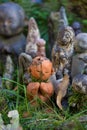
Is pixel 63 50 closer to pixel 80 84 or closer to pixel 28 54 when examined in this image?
pixel 28 54

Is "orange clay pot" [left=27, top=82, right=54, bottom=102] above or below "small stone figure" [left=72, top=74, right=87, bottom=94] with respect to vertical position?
below

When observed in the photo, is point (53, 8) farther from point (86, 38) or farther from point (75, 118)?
point (75, 118)

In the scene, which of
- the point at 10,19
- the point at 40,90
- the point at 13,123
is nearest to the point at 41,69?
the point at 40,90

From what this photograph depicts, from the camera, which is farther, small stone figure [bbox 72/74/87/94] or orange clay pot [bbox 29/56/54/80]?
orange clay pot [bbox 29/56/54/80]

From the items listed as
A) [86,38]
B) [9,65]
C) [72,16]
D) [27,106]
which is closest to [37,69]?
[27,106]

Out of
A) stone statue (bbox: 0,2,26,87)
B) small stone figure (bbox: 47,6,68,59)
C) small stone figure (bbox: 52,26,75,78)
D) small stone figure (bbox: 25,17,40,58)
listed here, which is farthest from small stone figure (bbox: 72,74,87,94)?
small stone figure (bbox: 47,6,68,59)

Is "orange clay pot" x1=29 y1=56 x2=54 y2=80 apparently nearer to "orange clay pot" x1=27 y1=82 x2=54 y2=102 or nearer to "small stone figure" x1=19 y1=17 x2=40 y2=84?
"orange clay pot" x1=27 y1=82 x2=54 y2=102

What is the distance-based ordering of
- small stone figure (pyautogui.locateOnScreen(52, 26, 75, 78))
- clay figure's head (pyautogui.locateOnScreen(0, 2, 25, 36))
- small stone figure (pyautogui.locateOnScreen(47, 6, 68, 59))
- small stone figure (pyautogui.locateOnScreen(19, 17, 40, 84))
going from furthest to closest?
small stone figure (pyautogui.locateOnScreen(47, 6, 68, 59))
clay figure's head (pyautogui.locateOnScreen(0, 2, 25, 36))
small stone figure (pyautogui.locateOnScreen(19, 17, 40, 84))
small stone figure (pyautogui.locateOnScreen(52, 26, 75, 78))

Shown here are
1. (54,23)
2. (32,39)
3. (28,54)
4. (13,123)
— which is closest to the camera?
(13,123)
